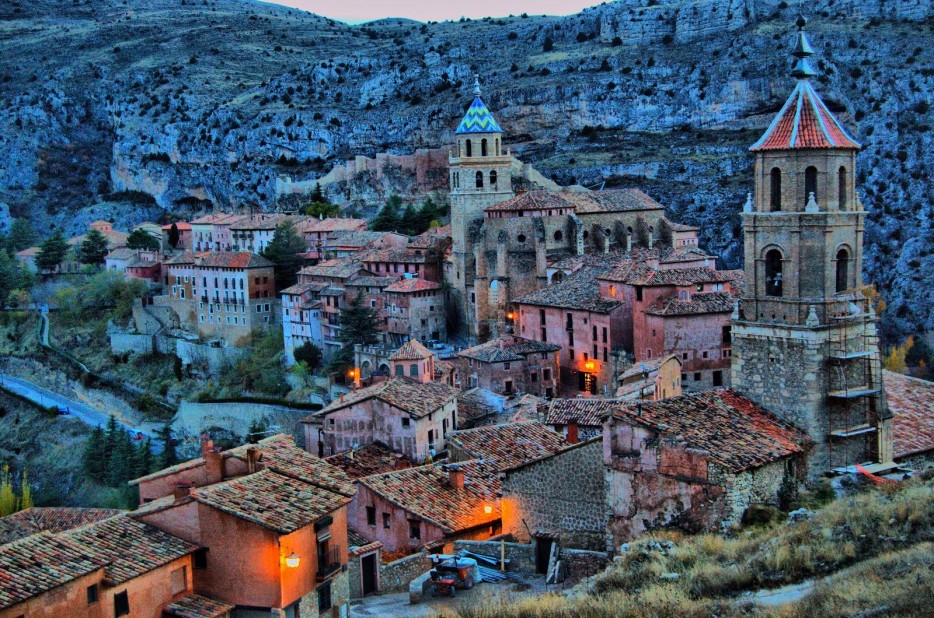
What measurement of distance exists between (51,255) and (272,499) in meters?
65.6

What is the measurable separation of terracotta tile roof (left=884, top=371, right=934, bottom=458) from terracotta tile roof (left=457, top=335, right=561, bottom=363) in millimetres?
17522

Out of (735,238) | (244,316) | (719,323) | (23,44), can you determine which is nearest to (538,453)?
(719,323)

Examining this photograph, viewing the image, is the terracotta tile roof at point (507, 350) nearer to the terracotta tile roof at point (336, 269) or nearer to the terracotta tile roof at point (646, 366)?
the terracotta tile roof at point (646, 366)

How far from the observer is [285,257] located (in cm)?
6494

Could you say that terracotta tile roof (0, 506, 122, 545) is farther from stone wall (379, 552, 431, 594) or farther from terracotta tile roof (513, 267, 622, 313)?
terracotta tile roof (513, 267, 622, 313)

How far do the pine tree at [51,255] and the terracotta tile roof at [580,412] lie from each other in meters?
55.9

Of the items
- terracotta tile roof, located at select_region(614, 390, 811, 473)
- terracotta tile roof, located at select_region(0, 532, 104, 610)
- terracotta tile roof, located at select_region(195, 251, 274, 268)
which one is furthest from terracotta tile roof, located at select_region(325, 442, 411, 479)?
terracotta tile roof, located at select_region(195, 251, 274, 268)

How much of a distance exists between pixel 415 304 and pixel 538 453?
26.0m

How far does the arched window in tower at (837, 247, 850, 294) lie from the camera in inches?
890

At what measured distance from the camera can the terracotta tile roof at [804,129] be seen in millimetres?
22625

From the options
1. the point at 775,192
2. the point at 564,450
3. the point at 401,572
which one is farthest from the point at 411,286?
the point at 401,572

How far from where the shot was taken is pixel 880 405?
22.7 meters

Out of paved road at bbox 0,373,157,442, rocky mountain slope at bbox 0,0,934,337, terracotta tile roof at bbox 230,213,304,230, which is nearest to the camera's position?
paved road at bbox 0,373,157,442

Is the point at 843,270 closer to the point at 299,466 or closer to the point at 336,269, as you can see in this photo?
the point at 299,466
